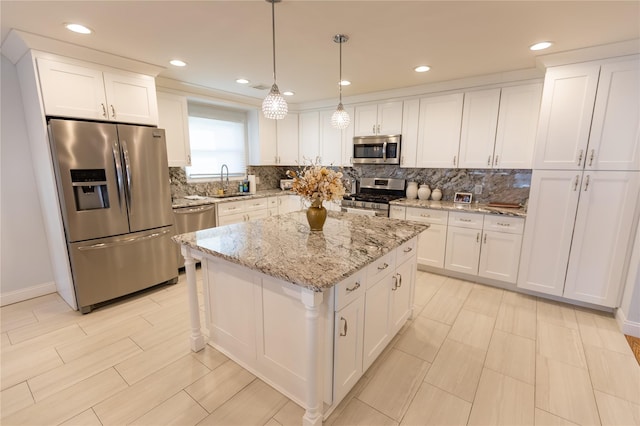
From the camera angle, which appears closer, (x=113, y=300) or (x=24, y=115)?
(x=24, y=115)

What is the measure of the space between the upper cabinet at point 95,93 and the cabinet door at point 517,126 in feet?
12.8

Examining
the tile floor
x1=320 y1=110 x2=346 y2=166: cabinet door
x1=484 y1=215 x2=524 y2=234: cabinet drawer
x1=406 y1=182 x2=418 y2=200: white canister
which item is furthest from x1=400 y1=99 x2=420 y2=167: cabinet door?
the tile floor

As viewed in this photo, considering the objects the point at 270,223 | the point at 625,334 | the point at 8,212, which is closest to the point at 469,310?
the point at 625,334

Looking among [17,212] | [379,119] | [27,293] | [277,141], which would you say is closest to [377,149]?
[379,119]

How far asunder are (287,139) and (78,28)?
3.18m

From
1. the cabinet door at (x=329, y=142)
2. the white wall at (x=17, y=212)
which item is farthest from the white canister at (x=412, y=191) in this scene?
the white wall at (x=17, y=212)

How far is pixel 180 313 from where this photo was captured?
2.76 meters

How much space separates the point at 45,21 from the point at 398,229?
9.77 ft

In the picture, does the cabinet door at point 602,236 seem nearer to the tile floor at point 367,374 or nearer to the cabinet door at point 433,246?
the tile floor at point 367,374

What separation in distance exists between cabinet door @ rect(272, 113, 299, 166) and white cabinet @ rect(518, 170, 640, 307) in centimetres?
351

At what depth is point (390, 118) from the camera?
13.4 feet

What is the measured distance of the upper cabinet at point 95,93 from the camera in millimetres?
2410

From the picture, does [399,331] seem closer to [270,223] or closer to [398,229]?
[398,229]

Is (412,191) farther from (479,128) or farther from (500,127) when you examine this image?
(500,127)
